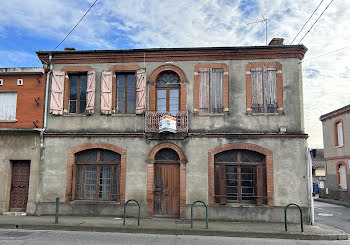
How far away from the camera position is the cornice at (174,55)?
12969 mm

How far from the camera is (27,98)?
1380cm

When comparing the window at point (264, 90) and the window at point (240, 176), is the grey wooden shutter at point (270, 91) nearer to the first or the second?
the window at point (264, 90)

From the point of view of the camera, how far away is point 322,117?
1004 inches

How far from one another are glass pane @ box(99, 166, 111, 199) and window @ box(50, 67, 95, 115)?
2.61m

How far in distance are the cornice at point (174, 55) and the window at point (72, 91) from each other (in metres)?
0.55

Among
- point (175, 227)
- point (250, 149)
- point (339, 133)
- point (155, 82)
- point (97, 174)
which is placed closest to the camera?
point (175, 227)

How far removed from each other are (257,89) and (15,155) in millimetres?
11095

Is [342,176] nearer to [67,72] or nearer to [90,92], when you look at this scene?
[90,92]

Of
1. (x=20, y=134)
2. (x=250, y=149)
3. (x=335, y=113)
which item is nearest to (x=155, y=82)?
(x=250, y=149)

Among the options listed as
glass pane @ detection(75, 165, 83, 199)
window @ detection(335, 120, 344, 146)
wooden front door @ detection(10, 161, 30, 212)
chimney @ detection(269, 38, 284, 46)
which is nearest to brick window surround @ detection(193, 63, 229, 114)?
chimney @ detection(269, 38, 284, 46)

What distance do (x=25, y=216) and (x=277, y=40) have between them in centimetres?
1334

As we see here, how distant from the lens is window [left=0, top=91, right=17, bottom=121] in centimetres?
1385

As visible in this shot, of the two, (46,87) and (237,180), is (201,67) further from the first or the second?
(46,87)

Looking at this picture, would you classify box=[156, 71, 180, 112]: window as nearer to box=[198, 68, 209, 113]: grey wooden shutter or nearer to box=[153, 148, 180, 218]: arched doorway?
box=[198, 68, 209, 113]: grey wooden shutter
